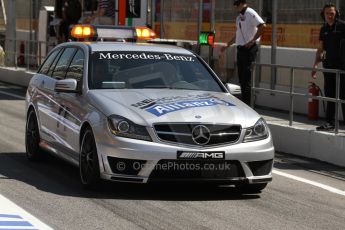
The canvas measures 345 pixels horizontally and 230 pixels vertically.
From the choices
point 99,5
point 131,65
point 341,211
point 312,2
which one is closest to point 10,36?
point 99,5

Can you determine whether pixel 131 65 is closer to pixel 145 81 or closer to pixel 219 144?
pixel 145 81

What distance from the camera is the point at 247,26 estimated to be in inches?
648

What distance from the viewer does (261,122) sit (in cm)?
972

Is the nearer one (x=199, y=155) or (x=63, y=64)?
(x=199, y=155)

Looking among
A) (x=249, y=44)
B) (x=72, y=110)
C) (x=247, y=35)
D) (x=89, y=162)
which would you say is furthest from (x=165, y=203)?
(x=247, y=35)

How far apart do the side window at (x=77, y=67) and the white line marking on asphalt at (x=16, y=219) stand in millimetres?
2153

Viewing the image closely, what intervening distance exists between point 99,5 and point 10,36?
1075cm

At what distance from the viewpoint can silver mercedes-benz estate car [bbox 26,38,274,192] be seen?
9.22m

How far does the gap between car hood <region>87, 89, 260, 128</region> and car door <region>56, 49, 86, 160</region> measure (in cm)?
22

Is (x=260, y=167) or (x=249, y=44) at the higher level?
(x=249, y=44)

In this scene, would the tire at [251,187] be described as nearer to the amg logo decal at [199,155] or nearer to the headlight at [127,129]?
the amg logo decal at [199,155]

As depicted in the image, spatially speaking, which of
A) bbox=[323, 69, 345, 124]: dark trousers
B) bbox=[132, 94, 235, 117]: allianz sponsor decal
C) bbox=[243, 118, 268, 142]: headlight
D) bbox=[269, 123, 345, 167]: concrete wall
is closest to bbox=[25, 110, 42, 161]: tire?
bbox=[132, 94, 235, 117]: allianz sponsor decal

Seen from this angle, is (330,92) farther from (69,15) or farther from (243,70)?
(69,15)

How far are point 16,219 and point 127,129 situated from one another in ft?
4.98
